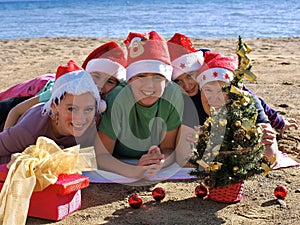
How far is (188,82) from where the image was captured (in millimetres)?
4141

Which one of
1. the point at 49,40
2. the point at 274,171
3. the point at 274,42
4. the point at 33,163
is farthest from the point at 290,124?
the point at 49,40

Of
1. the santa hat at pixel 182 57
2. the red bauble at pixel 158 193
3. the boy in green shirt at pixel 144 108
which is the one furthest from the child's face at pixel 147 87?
the red bauble at pixel 158 193

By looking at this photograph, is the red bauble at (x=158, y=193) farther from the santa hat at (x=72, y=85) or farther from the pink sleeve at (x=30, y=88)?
the pink sleeve at (x=30, y=88)

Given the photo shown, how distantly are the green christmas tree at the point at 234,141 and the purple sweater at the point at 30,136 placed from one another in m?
0.95

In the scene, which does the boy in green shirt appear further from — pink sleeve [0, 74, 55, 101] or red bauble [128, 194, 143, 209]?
pink sleeve [0, 74, 55, 101]

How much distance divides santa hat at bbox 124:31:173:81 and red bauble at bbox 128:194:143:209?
3.04 feet

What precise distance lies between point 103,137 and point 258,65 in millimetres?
5338

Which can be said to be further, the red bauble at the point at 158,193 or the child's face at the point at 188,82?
the child's face at the point at 188,82

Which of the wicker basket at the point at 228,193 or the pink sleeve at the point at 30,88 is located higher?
the pink sleeve at the point at 30,88

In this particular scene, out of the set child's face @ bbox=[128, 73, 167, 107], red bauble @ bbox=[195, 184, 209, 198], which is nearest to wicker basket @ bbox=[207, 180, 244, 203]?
red bauble @ bbox=[195, 184, 209, 198]

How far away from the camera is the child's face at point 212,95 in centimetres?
388

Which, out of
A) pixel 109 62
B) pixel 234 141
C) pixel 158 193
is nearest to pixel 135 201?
pixel 158 193

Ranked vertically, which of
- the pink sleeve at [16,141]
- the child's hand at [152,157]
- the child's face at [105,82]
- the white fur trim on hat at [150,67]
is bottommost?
the child's hand at [152,157]

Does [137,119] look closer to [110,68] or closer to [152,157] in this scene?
[152,157]
